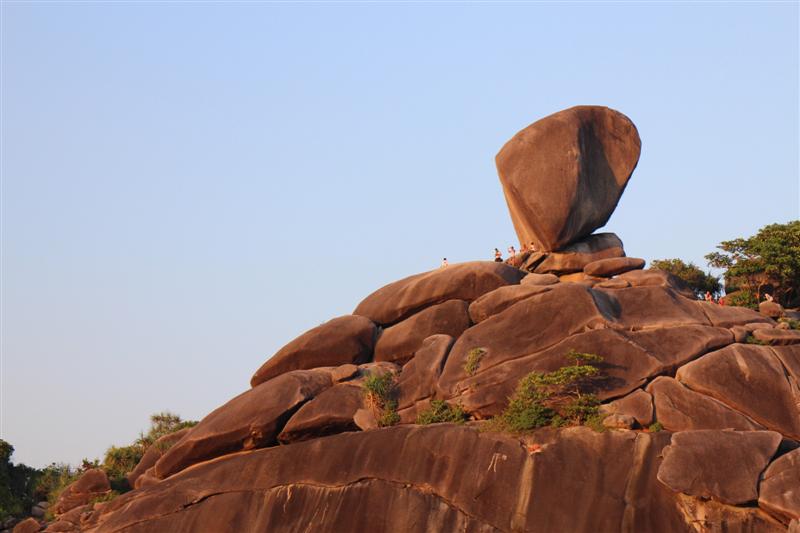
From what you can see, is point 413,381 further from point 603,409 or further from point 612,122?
point 612,122

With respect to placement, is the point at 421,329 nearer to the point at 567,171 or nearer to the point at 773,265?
the point at 567,171

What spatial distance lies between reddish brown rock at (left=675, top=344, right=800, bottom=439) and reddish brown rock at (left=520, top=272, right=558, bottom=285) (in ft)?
26.2

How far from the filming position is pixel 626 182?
45.1 metres

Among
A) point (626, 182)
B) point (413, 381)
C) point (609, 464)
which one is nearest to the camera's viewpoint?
point (609, 464)

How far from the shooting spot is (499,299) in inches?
1526

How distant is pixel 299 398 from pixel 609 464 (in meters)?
11.7

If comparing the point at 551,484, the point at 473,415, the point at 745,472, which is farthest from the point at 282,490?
the point at 745,472

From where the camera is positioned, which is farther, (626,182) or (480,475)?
(626,182)

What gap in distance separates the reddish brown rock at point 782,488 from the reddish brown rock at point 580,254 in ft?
53.7

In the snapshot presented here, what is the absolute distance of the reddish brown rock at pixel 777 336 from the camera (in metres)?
34.9

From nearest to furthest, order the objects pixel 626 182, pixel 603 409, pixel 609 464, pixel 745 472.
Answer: pixel 745 472 → pixel 609 464 → pixel 603 409 → pixel 626 182

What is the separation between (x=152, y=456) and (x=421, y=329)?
36.7 ft

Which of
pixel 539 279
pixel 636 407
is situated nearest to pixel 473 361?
pixel 636 407

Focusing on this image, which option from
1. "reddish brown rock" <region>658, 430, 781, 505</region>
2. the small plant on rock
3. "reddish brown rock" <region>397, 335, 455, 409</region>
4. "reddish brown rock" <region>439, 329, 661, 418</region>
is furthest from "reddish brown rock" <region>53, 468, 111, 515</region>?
"reddish brown rock" <region>658, 430, 781, 505</region>
